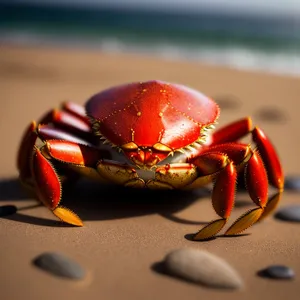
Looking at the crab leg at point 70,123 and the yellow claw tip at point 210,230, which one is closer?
the yellow claw tip at point 210,230

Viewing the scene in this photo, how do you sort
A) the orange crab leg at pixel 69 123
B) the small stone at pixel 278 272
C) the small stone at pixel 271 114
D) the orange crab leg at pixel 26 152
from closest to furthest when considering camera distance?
the small stone at pixel 278 272, the orange crab leg at pixel 26 152, the orange crab leg at pixel 69 123, the small stone at pixel 271 114

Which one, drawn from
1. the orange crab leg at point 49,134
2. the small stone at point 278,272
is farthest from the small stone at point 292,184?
the orange crab leg at point 49,134

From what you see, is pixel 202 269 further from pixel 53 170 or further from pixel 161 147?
pixel 53 170

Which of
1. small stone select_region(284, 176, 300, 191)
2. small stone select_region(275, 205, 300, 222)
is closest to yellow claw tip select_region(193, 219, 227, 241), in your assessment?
small stone select_region(275, 205, 300, 222)

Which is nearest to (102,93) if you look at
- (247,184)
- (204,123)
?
(204,123)

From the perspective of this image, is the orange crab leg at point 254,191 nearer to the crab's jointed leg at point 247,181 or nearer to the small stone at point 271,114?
the crab's jointed leg at point 247,181

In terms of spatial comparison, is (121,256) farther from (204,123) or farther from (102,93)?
(102,93)
